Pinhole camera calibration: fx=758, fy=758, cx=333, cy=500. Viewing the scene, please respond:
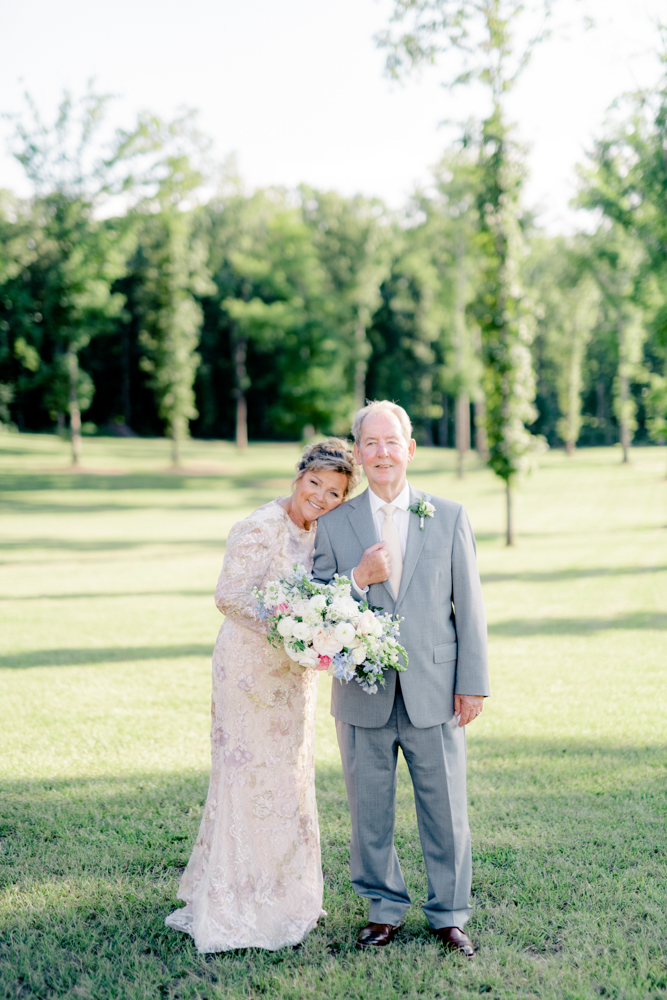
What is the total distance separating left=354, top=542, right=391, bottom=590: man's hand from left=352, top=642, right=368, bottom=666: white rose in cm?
30

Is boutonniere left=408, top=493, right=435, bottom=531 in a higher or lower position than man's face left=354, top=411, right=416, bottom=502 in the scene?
lower

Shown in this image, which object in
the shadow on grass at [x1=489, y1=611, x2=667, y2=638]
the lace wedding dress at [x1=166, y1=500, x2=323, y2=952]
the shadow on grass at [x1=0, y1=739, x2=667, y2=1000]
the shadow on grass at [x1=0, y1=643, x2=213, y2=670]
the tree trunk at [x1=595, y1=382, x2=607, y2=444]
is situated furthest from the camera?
the tree trunk at [x1=595, y1=382, x2=607, y2=444]

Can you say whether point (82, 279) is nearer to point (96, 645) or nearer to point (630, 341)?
point (96, 645)

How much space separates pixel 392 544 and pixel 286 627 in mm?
667

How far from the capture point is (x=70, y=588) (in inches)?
494

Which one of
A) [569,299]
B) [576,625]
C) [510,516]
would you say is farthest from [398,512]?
[569,299]

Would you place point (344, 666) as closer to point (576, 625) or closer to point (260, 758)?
point (260, 758)

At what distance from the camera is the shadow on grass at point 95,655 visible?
26.9 ft

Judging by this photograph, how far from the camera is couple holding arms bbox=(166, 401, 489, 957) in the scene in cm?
329

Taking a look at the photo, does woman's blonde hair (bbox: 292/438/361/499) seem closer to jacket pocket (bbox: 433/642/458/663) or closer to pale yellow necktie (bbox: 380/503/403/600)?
pale yellow necktie (bbox: 380/503/403/600)

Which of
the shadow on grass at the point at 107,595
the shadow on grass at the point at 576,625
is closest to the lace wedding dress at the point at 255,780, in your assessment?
the shadow on grass at the point at 576,625

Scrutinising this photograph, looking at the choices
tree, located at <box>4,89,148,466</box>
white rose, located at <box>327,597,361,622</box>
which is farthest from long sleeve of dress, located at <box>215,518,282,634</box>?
tree, located at <box>4,89,148,466</box>

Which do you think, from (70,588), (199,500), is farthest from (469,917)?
(199,500)

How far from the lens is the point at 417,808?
11.0ft
